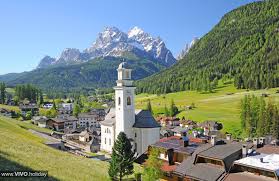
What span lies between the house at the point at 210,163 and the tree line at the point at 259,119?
64618 mm

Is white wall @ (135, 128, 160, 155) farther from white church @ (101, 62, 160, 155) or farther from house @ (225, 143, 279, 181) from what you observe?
house @ (225, 143, 279, 181)

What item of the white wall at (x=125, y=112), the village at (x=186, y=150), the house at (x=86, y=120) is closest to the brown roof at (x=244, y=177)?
the village at (x=186, y=150)

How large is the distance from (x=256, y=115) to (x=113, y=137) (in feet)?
200

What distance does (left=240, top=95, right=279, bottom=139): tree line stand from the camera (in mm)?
102000

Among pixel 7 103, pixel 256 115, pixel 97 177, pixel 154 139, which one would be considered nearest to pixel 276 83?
pixel 256 115

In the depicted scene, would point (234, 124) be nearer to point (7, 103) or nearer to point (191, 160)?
point (191, 160)

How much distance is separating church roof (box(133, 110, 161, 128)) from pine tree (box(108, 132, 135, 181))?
75.2 ft

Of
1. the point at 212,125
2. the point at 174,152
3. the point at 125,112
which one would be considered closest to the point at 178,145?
the point at 174,152

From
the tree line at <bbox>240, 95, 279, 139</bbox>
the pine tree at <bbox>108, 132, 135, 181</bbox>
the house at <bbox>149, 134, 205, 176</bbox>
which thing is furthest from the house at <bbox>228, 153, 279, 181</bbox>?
the tree line at <bbox>240, 95, 279, 139</bbox>

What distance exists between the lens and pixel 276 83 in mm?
195000

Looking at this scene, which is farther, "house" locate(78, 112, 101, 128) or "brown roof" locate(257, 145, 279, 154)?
"house" locate(78, 112, 101, 128)

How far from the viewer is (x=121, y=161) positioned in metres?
42.1

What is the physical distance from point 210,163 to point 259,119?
234 feet

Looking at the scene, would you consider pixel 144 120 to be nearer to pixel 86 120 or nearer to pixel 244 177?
pixel 244 177
